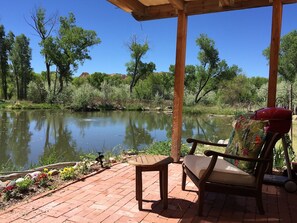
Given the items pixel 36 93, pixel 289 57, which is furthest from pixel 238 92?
pixel 36 93

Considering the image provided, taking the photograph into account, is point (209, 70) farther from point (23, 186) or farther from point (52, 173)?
point (23, 186)

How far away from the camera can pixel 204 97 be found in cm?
2584

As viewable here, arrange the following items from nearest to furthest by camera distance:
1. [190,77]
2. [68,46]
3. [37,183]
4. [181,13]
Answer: [37,183]
[181,13]
[68,46]
[190,77]

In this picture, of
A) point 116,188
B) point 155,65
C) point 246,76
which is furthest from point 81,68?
point 116,188

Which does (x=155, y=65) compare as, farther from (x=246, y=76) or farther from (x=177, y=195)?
(x=177, y=195)

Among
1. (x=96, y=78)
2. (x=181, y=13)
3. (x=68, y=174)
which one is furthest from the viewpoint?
(x=96, y=78)

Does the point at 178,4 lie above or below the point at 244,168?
above

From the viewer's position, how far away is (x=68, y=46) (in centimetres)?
2389

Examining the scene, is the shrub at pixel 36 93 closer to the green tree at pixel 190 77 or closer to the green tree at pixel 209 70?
the green tree at pixel 209 70

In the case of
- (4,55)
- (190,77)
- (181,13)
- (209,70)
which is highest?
(4,55)

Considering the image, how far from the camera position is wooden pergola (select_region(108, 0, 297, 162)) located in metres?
3.32

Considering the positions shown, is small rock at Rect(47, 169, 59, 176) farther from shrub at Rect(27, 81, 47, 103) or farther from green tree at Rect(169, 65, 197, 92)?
green tree at Rect(169, 65, 197, 92)

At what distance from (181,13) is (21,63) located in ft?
84.6

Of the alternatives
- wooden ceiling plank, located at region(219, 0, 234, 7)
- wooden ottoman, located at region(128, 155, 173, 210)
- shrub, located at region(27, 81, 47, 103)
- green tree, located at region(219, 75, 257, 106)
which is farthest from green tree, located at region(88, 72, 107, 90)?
wooden ottoman, located at region(128, 155, 173, 210)
